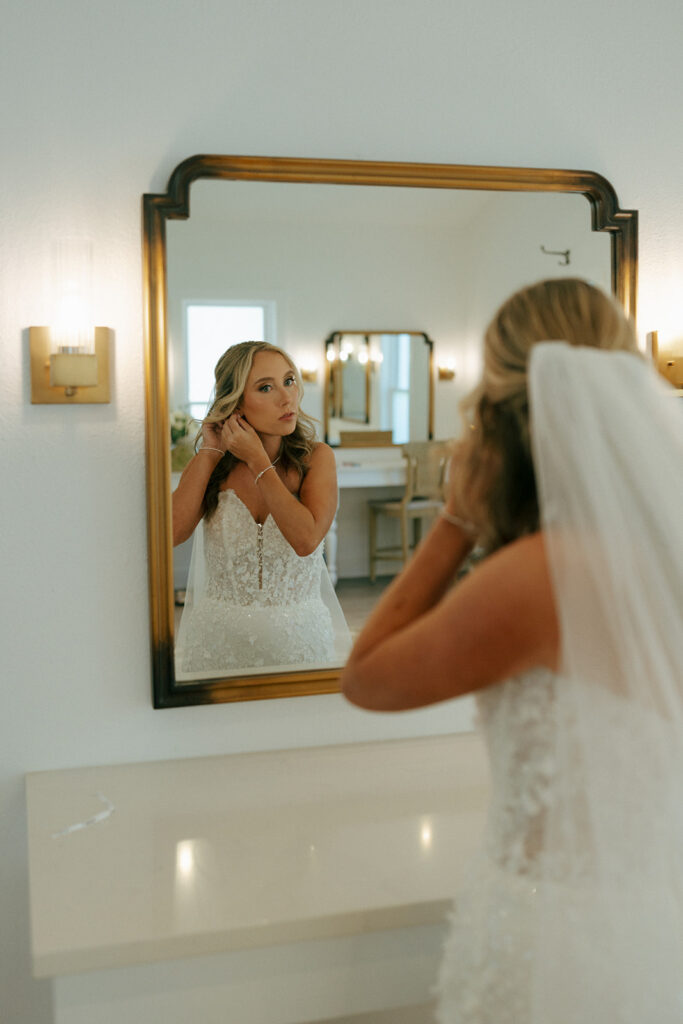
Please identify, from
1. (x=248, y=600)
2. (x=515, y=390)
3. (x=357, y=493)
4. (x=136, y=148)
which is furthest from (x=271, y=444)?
(x=515, y=390)

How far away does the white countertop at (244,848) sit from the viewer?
4.42ft

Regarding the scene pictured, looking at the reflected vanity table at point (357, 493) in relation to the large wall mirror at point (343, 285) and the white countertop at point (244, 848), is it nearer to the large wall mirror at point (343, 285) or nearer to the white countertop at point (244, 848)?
the large wall mirror at point (343, 285)

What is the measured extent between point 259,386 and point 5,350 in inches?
19.4

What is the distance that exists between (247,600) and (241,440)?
0.33m

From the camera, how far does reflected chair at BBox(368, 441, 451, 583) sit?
1937 millimetres

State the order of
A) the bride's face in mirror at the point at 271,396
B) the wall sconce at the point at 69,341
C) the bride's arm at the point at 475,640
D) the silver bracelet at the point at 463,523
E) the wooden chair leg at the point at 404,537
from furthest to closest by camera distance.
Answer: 1. the wooden chair leg at the point at 404,537
2. the bride's face in mirror at the point at 271,396
3. the wall sconce at the point at 69,341
4. the silver bracelet at the point at 463,523
5. the bride's arm at the point at 475,640

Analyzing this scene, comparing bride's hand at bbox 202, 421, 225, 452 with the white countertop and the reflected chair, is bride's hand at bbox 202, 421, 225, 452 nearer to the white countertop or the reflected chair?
the reflected chair

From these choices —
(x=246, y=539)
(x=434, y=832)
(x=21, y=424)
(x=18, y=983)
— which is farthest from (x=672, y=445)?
(x=18, y=983)

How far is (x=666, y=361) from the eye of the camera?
6.98 feet

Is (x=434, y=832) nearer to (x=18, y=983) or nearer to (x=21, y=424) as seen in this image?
(x=18, y=983)

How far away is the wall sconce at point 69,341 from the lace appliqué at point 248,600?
361 millimetres

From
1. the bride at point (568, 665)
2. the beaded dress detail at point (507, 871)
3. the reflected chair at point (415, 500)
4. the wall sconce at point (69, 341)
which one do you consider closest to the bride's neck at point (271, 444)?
→ the reflected chair at point (415, 500)

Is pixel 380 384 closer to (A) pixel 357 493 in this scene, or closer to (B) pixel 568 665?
(A) pixel 357 493

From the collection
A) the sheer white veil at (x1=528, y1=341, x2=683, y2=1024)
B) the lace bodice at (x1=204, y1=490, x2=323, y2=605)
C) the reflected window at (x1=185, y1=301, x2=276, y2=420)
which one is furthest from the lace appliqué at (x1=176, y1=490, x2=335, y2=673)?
the sheer white veil at (x1=528, y1=341, x2=683, y2=1024)
